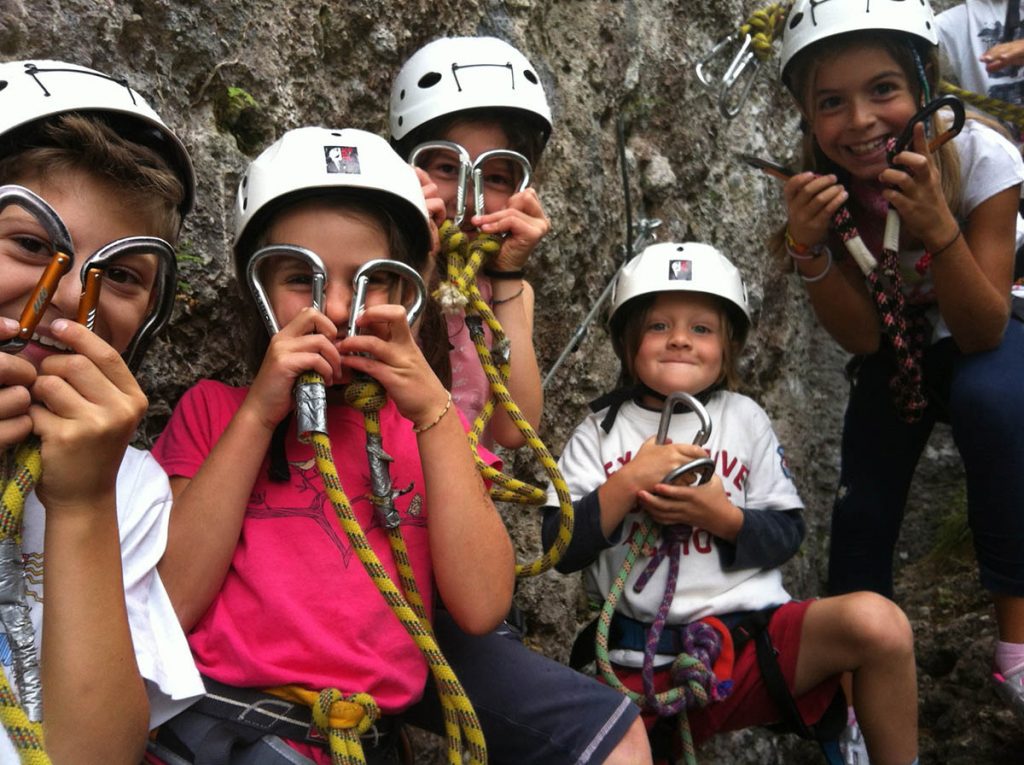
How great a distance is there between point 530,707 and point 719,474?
986mm

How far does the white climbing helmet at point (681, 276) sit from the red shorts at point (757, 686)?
882 mm

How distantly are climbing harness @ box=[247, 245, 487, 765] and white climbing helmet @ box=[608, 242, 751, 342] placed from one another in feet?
3.78

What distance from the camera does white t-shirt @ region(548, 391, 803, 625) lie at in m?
2.59

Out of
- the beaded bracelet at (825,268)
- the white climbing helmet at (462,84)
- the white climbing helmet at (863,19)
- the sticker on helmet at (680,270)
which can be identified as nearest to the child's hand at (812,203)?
the beaded bracelet at (825,268)

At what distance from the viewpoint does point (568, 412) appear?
3.83 metres

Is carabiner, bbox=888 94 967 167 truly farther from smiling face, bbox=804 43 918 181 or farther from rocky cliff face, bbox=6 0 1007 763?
rocky cliff face, bbox=6 0 1007 763

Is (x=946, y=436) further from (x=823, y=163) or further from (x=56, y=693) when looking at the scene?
(x=56, y=693)

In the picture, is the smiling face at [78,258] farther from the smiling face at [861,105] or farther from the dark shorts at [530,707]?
the smiling face at [861,105]

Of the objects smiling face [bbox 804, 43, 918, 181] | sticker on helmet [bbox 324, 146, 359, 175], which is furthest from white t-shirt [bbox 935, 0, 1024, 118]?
sticker on helmet [bbox 324, 146, 359, 175]

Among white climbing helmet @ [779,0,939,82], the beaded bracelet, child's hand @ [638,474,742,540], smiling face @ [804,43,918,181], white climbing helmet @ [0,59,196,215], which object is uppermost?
white climbing helmet @ [779,0,939,82]

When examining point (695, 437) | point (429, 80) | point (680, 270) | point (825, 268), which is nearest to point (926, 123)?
point (825, 268)

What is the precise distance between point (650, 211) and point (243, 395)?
2.71 m

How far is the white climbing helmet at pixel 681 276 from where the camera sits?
9.41 ft

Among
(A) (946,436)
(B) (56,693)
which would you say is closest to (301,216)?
(B) (56,693)
